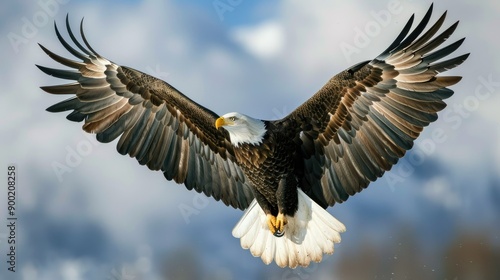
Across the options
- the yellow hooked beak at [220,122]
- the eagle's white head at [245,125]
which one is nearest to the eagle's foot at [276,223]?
the eagle's white head at [245,125]

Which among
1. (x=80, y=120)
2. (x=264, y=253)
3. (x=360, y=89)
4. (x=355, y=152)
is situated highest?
(x=80, y=120)

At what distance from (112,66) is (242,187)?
1.65 m

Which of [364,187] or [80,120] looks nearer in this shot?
[364,187]

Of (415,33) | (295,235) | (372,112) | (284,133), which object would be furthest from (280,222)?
(415,33)

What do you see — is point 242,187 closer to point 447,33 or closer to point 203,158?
point 203,158

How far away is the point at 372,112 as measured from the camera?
7.69 metres

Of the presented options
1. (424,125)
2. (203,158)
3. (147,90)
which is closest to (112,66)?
(147,90)

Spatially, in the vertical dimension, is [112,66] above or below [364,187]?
above

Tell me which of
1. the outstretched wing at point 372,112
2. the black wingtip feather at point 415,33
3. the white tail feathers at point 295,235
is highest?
the black wingtip feather at point 415,33

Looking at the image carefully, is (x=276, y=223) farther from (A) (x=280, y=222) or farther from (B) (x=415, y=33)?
(B) (x=415, y=33)

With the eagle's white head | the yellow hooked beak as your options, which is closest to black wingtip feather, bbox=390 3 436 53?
the eagle's white head

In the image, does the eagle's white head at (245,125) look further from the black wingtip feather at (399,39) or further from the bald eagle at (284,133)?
the black wingtip feather at (399,39)

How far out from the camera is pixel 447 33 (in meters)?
7.23

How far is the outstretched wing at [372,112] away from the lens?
24.2ft
